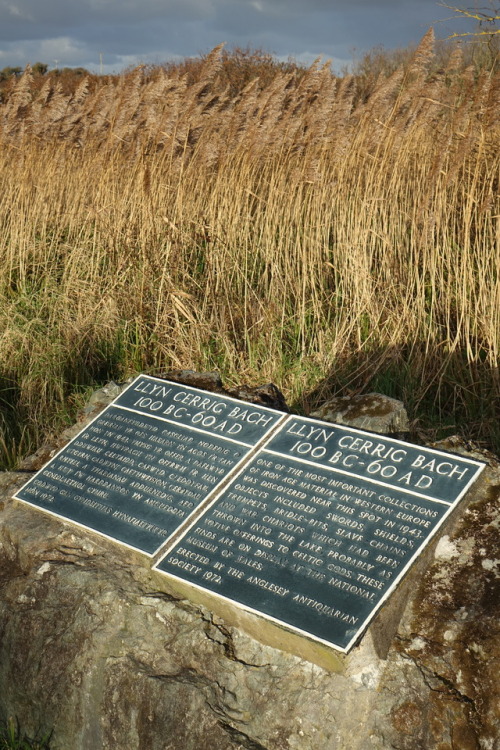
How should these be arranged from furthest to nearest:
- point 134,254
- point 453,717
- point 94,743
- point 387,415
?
point 134,254, point 387,415, point 94,743, point 453,717

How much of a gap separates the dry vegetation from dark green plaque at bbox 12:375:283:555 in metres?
1.25

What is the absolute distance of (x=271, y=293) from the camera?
4.84 m

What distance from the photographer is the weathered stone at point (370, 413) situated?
2.95 meters

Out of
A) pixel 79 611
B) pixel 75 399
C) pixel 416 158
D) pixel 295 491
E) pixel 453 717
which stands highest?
pixel 416 158

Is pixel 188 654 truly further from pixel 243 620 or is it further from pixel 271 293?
Answer: pixel 271 293

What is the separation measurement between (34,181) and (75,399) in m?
2.70

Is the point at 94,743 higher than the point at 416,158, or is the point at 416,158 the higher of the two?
the point at 416,158

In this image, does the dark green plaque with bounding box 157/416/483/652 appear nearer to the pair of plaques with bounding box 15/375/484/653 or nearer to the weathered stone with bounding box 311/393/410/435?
the pair of plaques with bounding box 15/375/484/653

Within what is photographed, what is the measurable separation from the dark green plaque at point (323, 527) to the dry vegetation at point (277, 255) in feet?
4.86

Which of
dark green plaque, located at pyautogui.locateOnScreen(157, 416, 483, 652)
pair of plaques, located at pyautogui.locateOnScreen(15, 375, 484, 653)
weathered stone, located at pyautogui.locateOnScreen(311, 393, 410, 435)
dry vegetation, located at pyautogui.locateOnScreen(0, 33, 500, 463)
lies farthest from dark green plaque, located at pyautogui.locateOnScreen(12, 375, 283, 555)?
dry vegetation, located at pyautogui.locateOnScreen(0, 33, 500, 463)

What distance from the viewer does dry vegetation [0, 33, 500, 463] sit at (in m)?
4.17

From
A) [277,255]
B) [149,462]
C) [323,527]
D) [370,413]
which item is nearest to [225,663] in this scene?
[323,527]

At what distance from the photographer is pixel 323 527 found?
7.43 ft

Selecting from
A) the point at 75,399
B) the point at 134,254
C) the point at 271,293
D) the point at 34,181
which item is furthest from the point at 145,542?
the point at 34,181
